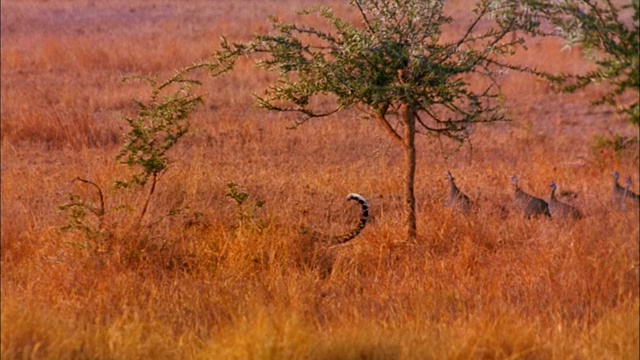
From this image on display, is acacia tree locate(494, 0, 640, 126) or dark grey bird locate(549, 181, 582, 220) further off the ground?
acacia tree locate(494, 0, 640, 126)

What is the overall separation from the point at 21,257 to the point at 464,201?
3.27m

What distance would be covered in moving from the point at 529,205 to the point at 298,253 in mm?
2077

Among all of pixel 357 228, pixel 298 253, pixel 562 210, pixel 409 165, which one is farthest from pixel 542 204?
pixel 298 253

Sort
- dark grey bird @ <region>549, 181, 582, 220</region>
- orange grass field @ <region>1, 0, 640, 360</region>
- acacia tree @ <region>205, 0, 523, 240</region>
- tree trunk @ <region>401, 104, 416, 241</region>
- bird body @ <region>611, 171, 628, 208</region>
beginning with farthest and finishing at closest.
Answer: bird body @ <region>611, 171, 628, 208</region>, dark grey bird @ <region>549, 181, 582, 220</region>, tree trunk @ <region>401, 104, 416, 241</region>, acacia tree @ <region>205, 0, 523, 240</region>, orange grass field @ <region>1, 0, 640, 360</region>

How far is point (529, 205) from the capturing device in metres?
8.20

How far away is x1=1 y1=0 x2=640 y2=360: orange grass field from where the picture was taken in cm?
515

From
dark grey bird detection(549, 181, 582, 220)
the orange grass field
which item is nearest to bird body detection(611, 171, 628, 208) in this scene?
the orange grass field

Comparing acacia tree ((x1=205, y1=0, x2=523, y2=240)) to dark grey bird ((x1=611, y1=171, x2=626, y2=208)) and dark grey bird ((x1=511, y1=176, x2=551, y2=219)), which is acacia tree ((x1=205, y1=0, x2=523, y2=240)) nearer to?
dark grey bird ((x1=511, y1=176, x2=551, y2=219))

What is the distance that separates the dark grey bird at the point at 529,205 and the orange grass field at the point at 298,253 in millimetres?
168

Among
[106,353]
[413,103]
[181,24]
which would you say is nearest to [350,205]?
Answer: [413,103]

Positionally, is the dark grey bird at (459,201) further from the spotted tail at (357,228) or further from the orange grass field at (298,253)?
the spotted tail at (357,228)

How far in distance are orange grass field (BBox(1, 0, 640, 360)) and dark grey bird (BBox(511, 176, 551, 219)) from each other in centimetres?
17

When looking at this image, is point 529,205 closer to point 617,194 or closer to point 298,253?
point 617,194

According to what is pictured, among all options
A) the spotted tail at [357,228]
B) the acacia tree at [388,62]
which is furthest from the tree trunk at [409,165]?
the spotted tail at [357,228]
